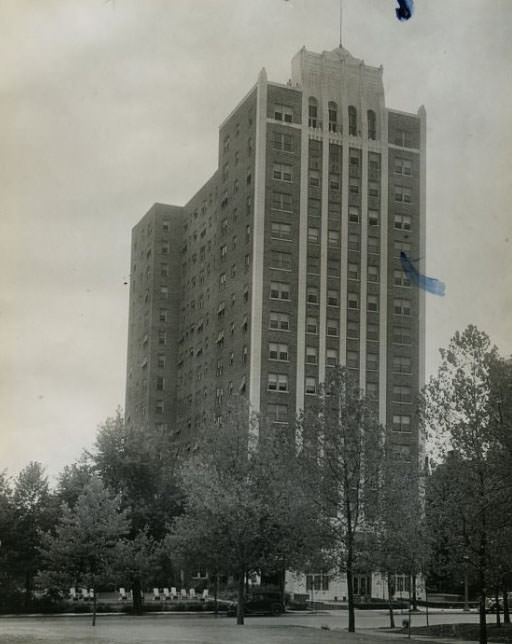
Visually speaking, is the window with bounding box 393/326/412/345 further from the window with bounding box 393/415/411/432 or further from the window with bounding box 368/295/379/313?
the window with bounding box 393/415/411/432

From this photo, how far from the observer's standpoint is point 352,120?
98312 mm

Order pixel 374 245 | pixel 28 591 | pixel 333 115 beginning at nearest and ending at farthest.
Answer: pixel 28 591 < pixel 374 245 < pixel 333 115

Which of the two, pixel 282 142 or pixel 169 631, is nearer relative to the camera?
pixel 169 631

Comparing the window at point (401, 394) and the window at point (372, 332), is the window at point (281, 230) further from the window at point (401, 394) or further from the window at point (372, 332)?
the window at point (401, 394)

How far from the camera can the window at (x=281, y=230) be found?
93.4 metres

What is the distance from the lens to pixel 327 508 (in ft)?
133

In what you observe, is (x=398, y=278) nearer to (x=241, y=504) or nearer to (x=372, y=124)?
(x=372, y=124)

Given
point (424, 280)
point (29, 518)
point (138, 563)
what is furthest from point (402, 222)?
point (138, 563)

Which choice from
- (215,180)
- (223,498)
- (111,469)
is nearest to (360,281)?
(215,180)

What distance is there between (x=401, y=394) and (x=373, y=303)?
30.4 feet

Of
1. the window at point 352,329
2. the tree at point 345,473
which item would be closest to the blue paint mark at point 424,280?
the tree at point 345,473

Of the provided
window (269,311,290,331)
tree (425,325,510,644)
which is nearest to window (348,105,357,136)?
window (269,311,290,331)

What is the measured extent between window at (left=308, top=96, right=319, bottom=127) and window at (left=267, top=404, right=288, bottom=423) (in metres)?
28.2

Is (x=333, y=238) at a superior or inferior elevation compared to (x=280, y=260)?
superior
